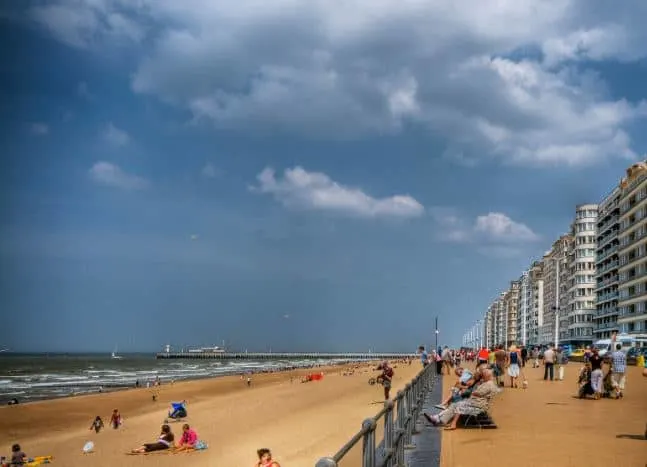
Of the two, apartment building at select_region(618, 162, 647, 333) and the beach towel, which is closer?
the beach towel

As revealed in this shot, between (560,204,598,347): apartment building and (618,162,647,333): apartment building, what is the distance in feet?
64.3

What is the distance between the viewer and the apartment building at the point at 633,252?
76.9 m

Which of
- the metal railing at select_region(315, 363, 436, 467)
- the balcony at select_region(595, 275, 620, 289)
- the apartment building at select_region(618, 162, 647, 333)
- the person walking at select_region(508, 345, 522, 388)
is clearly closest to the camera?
the metal railing at select_region(315, 363, 436, 467)

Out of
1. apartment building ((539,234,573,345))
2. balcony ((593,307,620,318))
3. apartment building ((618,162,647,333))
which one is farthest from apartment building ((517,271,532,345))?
apartment building ((618,162,647,333))

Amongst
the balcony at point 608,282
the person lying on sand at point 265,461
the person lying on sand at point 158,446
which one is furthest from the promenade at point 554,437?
the balcony at point 608,282

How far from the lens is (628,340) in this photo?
222 feet

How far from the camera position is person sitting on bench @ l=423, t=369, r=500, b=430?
42.1 ft

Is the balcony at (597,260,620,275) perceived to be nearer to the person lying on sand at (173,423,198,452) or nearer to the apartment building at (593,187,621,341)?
the apartment building at (593,187,621,341)

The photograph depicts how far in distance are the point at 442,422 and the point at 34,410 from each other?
36251 mm

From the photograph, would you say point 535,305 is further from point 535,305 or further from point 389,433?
point 389,433

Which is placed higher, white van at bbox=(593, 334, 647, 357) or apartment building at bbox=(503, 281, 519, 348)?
apartment building at bbox=(503, 281, 519, 348)

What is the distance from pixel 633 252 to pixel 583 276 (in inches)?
1079

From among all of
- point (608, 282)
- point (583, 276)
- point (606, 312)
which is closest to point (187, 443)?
point (606, 312)

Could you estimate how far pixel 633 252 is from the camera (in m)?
82.4
